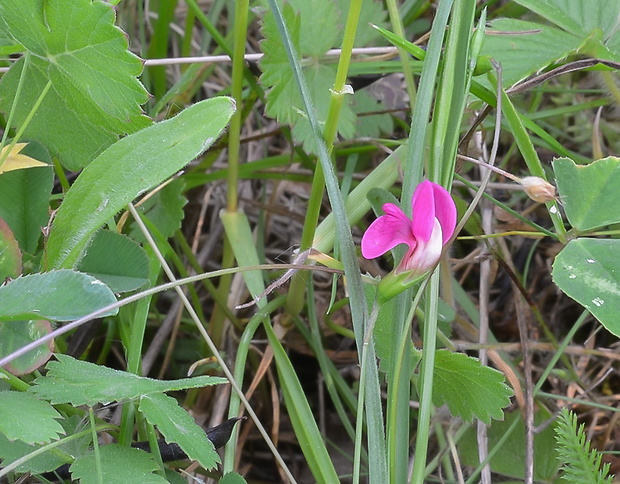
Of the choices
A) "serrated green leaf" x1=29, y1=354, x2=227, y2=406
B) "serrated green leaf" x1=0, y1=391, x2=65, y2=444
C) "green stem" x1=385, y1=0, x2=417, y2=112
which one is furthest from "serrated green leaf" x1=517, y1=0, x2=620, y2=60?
"serrated green leaf" x1=0, y1=391, x2=65, y2=444

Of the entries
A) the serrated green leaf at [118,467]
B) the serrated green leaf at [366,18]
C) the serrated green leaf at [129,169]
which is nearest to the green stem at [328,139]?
the serrated green leaf at [129,169]

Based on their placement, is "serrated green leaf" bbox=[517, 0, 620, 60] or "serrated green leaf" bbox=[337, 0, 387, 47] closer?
"serrated green leaf" bbox=[517, 0, 620, 60]

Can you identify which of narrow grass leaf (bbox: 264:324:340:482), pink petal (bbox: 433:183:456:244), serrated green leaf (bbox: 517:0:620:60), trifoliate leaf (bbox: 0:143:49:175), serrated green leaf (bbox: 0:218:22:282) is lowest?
narrow grass leaf (bbox: 264:324:340:482)

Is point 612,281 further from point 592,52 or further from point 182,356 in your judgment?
point 182,356

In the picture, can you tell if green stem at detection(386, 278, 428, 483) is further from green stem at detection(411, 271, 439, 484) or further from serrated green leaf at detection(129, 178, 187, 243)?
serrated green leaf at detection(129, 178, 187, 243)

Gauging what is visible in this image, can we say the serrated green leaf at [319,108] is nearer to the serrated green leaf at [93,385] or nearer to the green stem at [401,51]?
the green stem at [401,51]

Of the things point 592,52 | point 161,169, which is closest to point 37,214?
point 161,169
